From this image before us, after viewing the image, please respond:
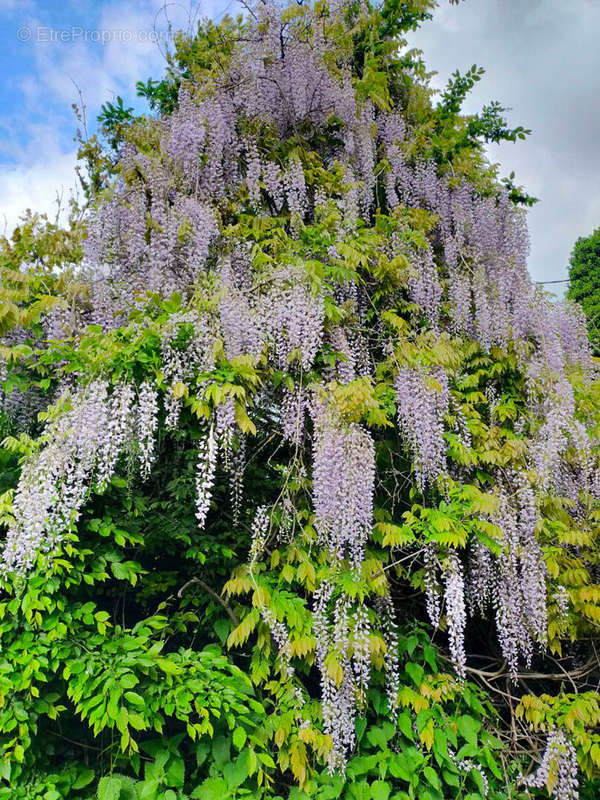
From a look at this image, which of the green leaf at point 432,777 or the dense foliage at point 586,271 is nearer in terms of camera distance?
the green leaf at point 432,777

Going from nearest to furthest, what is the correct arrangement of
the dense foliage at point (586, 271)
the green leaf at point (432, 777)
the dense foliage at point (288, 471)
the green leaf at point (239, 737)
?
1. the green leaf at point (239, 737)
2. the dense foliage at point (288, 471)
3. the green leaf at point (432, 777)
4. the dense foliage at point (586, 271)

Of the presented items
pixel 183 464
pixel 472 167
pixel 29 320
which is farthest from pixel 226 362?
pixel 472 167

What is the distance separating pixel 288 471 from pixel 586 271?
46.9 feet

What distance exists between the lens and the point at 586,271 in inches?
577

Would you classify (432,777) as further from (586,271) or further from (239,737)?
(586,271)

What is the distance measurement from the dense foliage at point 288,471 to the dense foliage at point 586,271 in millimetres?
10676

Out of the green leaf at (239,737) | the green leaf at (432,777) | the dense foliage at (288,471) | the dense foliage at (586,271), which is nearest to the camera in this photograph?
the green leaf at (239,737)

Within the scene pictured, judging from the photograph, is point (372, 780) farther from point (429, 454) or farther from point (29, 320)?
point (29, 320)

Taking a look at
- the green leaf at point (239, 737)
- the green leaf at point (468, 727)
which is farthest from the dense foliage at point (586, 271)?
the green leaf at point (239, 737)

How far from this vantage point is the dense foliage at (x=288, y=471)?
279cm

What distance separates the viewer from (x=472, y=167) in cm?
539

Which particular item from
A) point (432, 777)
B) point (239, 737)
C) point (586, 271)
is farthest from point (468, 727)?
point (586, 271)

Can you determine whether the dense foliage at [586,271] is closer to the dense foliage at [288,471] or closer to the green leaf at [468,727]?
the dense foliage at [288,471]

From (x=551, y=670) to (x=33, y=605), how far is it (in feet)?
12.6
